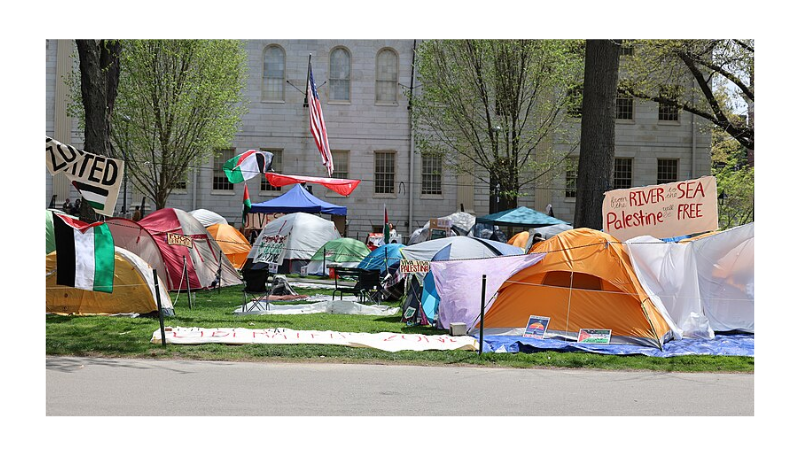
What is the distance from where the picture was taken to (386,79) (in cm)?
3856

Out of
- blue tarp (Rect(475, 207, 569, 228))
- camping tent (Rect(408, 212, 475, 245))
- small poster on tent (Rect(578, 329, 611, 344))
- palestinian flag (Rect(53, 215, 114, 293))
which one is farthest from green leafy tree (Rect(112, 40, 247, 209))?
small poster on tent (Rect(578, 329, 611, 344))

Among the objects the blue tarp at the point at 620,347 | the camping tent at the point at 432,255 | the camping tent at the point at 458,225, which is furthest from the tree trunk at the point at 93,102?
the camping tent at the point at 458,225

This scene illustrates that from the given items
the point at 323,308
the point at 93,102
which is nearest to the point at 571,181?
the point at 323,308

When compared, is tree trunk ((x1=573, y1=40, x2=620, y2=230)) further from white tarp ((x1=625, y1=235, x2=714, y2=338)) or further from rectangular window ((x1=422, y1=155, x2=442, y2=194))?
rectangular window ((x1=422, y1=155, x2=442, y2=194))

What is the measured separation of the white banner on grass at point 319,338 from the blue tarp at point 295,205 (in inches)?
608

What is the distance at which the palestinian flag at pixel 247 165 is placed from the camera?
67.1 ft

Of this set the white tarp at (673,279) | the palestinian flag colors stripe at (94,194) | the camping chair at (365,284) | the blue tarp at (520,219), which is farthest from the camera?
the blue tarp at (520,219)

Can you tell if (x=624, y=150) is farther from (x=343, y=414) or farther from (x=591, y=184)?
(x=343, y=414)

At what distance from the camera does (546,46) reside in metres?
28.9

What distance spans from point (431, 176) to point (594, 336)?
1031 inches

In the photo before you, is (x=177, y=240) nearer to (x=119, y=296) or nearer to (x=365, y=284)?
(x=119, y=296)

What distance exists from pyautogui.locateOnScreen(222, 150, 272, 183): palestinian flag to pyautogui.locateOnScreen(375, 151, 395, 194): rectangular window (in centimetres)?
1694

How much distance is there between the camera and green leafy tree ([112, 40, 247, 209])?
98.7 ft

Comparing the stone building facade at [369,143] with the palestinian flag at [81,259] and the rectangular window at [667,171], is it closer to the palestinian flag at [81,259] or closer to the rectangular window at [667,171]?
the rectangular window at [667,171]
